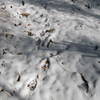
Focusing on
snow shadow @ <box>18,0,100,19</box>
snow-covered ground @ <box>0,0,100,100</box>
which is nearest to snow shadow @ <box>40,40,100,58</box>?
snow-covered ground @ <box>0,0,100,100</box>

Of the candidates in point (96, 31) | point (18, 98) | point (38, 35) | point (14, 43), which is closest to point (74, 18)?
point (96, 31)

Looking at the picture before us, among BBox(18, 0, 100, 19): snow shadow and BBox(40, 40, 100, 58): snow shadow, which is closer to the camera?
BBox(40, 40, 100, 58): snow shadow

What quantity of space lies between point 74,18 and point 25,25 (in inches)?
61.7

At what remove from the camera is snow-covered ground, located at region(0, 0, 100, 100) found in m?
3.25

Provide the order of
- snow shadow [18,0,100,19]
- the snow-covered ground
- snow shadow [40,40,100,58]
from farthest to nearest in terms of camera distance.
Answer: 1. snow shadow [18,0,100,19]
2. snow shadow [40,40,100,58]
3. the snow-covered ground

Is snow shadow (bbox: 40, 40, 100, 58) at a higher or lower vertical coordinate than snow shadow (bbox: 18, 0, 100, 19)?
lower

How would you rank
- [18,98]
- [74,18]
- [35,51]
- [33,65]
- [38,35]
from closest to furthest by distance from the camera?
[18,98], [33,65], [35,51], [38,35], [74,18]

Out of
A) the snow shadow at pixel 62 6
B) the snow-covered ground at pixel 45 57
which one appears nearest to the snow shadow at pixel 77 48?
the snow-covered ground at pixel 45 57

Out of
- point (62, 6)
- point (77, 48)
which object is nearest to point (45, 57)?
point (77, 48)

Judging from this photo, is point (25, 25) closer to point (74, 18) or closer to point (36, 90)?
point (74, 18)

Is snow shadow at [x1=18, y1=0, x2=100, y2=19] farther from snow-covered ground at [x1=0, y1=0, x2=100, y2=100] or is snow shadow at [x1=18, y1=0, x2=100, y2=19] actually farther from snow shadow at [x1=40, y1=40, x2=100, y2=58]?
snow shadow at [x1=40, y1=40, x2=100, y2=58]

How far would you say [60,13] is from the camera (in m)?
6.04

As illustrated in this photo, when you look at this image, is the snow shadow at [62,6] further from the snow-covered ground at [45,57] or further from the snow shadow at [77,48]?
the snow shadow at [77,48]

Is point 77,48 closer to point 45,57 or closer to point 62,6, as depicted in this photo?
→ point 45,57
